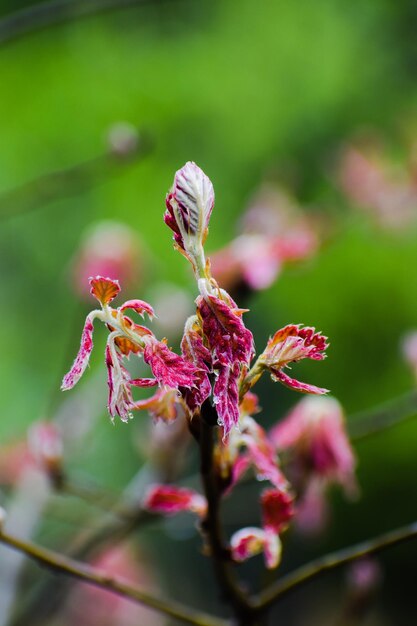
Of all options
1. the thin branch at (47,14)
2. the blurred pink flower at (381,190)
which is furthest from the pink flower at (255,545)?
the blurred pink flower at (381,190)

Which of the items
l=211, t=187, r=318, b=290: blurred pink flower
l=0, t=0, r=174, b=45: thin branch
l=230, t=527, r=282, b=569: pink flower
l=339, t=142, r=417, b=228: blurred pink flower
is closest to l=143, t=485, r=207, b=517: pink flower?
l=230, t=527, r=282, b=569: pink flower

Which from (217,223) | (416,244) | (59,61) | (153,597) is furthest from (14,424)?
(153,597)

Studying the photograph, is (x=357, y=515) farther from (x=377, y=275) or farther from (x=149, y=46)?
(x=149, y=46)

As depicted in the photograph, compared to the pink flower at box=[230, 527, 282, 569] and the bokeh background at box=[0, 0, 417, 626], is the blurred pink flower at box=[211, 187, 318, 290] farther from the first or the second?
the bokeh background at box=[0, 0, 417, 626]

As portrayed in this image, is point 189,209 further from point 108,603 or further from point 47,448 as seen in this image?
point 108,603

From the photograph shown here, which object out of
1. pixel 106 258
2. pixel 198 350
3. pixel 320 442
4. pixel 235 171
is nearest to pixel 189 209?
pixel 198 350

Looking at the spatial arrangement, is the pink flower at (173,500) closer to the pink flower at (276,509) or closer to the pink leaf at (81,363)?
the pink flower at (276,509)

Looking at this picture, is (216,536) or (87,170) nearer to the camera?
(216,536)
